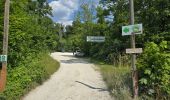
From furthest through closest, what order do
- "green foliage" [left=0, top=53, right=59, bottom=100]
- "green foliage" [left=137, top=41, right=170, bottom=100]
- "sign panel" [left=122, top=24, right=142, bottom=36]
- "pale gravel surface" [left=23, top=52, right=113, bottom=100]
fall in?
"pale gravel surface" [left=23, top=52, right=113, bottom=100], "green foliage" [left=0, top=53, right=59, bottom=100], "sign panel" [left=122, top=24, right=142, bottom=36], "green foliage" [left=137, top=41, right=170, bottom=100]

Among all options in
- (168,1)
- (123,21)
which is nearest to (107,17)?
(123,21)

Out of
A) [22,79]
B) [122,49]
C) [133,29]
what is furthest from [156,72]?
[122,49]

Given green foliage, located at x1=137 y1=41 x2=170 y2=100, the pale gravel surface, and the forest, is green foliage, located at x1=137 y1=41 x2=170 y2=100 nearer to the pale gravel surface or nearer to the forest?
the forest

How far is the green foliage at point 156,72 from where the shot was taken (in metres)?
11.7

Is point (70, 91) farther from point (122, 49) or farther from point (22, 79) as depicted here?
point (122, 49)

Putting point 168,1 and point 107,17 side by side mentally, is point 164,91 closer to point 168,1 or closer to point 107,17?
point 168,1

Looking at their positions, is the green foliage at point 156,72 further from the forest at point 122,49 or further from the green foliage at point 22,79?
the green foliage at point 22,79

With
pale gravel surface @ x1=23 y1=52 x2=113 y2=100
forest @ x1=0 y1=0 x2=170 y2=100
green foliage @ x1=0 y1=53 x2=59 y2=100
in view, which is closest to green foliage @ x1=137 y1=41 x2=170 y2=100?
forest @ x1=0 y1=0 x2=170 y2=100

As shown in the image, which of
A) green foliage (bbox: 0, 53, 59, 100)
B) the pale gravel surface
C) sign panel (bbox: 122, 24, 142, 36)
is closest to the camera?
sign panel (bbox: 122, 24, 142, 36)

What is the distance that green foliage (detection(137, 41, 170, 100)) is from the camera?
1168 cm

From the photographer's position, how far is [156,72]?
39.1 feet

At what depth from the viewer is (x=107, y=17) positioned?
1497 inches

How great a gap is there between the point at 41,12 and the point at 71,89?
30.0 metres

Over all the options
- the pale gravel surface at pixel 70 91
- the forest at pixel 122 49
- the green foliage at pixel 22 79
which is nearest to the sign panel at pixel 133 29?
the forest at pixel 122 49
